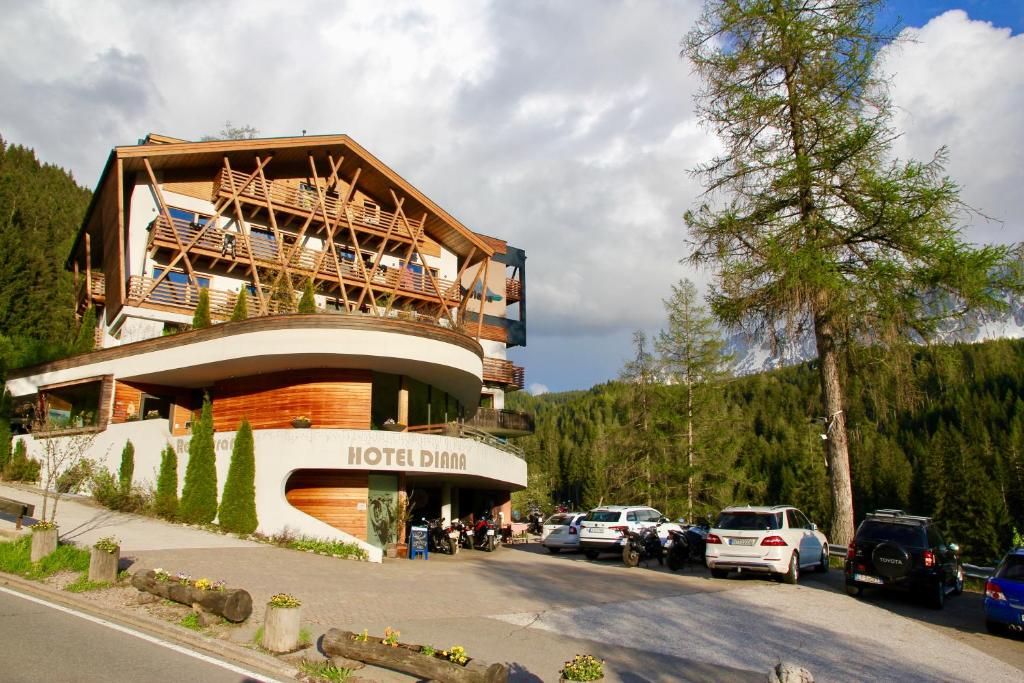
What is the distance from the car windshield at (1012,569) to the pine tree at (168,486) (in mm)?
19920

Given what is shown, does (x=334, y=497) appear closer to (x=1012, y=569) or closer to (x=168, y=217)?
(x=168, y=217)

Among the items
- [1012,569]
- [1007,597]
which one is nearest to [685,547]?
[1012,569]

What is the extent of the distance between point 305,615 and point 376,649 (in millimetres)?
3276

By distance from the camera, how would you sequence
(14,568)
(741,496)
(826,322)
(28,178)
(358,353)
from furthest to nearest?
(28,178), (741,496), (358,353), (826,322), (14,568)

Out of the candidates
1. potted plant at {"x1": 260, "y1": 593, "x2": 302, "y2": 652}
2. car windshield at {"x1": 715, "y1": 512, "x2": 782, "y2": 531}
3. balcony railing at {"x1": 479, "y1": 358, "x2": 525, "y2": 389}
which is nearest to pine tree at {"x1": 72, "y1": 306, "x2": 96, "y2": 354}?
balcony railing at {"x1": 479, "y1": 358, "x2": 525, "y2": 389}

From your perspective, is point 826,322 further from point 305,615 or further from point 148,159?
point 148,159

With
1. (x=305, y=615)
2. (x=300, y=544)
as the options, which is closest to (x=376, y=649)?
(x=305, y=615)

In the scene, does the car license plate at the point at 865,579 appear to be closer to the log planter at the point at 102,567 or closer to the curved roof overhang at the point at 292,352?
the curved roof overhang at the point at 292,352

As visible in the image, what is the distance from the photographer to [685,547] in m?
19.5

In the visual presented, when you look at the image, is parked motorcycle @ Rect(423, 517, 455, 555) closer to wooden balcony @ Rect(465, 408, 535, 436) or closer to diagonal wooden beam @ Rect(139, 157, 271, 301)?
wooden balcony @ Rect(465, 408, 535, 436)

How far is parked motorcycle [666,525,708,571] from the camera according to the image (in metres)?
19.2

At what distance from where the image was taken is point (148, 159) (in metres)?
28.2

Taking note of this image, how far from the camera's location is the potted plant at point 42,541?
12.7 metres

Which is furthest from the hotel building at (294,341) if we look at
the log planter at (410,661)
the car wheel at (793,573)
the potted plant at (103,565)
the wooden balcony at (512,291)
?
the log planter at (410,661)
